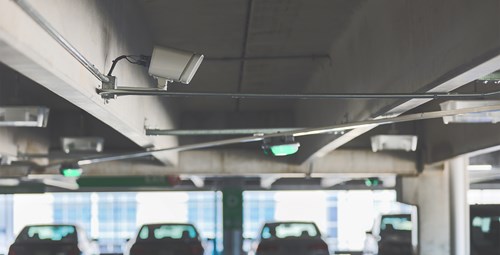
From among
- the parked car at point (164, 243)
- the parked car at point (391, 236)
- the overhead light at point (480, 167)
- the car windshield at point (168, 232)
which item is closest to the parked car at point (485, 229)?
the overhead light at point (480, 167)

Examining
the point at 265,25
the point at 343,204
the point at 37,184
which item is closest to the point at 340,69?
the point at 265,25

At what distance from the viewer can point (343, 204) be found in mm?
44156

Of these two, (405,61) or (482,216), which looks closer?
(405,61)

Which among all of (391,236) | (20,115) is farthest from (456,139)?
(391,236)

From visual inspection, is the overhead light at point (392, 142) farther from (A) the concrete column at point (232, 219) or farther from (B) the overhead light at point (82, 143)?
(A) the concrete column at point (232, 219)

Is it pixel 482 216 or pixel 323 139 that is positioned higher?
pixel 323 139

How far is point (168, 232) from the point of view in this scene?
65.4 ft

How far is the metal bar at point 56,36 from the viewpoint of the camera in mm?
5168

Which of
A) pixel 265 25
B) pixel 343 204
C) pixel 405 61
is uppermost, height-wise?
pixel 265 25

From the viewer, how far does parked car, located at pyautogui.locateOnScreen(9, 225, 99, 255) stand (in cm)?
1850

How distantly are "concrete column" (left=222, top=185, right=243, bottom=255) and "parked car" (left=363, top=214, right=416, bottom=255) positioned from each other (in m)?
4.52

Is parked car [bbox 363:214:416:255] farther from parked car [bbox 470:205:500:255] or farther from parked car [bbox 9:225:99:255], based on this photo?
parked car [bbox 9:225:99:255]

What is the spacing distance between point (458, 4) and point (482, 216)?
1244cm

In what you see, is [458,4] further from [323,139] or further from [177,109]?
[177,109]
